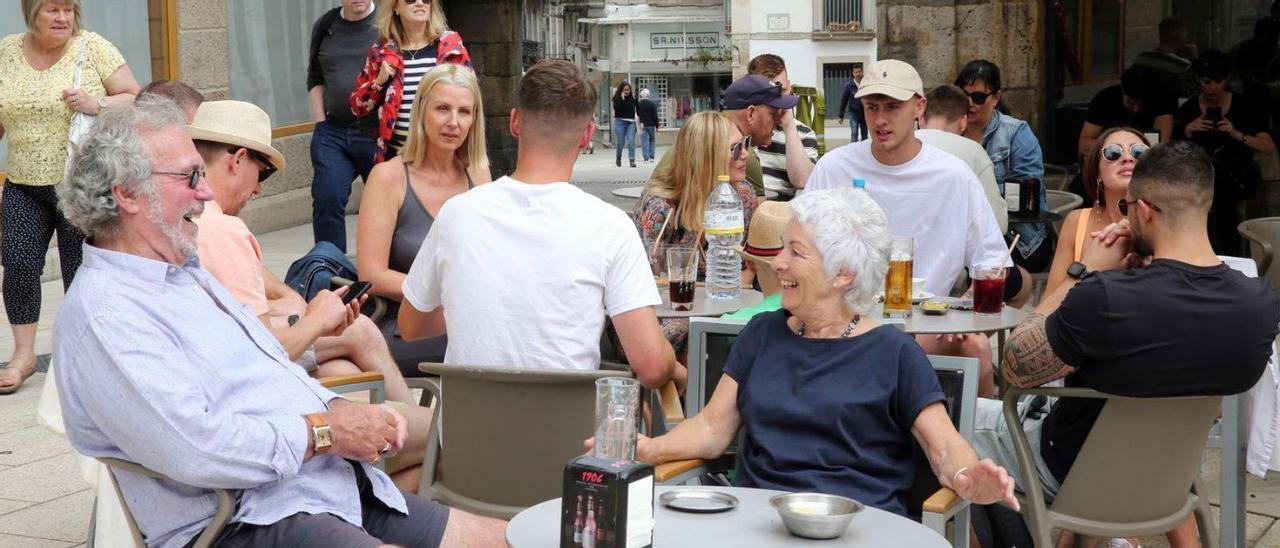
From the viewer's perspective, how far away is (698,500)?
262 centimetres

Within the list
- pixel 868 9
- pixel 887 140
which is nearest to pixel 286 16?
pixel 887 140

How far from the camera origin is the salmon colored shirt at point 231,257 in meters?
3.75

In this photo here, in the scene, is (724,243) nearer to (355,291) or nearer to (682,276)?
(682,276)

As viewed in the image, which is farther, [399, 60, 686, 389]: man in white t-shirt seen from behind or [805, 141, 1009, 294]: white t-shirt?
[805, 141, 1009, 294]: white t-shirt

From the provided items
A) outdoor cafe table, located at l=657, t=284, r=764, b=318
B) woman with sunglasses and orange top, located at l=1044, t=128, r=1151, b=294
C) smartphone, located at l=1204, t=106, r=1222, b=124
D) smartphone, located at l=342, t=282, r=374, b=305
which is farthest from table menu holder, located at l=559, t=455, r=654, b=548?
smartphone, located at l=1204, t=106, r=1222, b=124

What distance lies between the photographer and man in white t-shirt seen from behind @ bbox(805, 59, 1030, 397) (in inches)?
201

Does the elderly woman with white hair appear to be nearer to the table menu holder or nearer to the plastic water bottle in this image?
the table menu holder

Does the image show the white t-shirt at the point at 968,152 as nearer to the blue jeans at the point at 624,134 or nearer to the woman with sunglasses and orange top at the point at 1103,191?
Result: the woman with sunglasses and orange top at the point at 1103,191

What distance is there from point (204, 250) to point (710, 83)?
209 ft

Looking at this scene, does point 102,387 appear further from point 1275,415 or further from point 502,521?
point 1275,415

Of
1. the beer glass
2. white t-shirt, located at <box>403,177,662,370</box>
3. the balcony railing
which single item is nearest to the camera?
white t-shirt, located at <box>403,177,662,370</box>

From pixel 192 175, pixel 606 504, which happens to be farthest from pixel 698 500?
pixel 192 175

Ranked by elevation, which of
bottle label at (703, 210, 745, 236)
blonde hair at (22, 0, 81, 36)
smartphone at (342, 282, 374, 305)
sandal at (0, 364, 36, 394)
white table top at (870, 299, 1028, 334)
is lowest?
sandal at (0, 364, 36, 394)

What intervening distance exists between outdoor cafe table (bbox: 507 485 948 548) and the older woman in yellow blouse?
450cm
